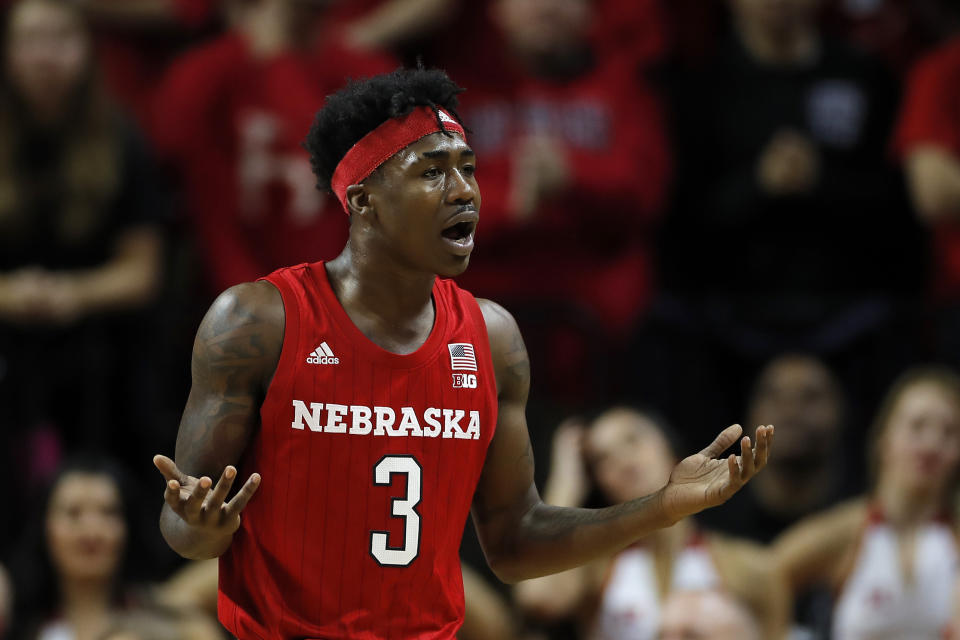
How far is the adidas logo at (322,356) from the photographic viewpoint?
366cm

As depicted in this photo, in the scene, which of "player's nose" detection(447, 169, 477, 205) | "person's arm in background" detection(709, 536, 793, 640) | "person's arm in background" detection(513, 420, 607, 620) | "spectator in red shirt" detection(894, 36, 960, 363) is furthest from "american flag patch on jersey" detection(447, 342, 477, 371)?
"spectator in red shirt" detection(894, 36, 960, 363)

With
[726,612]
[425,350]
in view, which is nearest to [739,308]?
[726,612]

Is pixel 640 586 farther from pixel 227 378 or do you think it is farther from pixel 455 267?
pixel 227 378

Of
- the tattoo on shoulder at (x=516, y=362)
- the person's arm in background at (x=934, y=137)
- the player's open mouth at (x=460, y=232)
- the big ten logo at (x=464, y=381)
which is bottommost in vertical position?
the big ten logo at (x=464, y=381)

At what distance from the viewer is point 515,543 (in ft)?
13.2

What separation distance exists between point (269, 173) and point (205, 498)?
3.72 metres

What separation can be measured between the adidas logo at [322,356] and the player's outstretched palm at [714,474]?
2.71 ft

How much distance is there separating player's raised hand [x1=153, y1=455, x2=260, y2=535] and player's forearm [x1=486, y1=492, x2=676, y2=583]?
818 millimetres

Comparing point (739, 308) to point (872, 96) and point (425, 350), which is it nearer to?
point (872, 96)

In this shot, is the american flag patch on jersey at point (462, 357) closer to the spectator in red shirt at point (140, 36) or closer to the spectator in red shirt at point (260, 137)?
the spectator in red shirt at point (260, 137)

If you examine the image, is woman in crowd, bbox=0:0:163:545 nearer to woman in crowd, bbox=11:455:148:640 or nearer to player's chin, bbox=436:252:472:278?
woman in crowd, bbox=11:455:148:640

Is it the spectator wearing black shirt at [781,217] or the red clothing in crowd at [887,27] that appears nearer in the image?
the spectator wearing black shirt at [781,217]

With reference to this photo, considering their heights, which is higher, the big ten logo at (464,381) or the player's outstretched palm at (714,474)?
the big ten logo at (464,381)

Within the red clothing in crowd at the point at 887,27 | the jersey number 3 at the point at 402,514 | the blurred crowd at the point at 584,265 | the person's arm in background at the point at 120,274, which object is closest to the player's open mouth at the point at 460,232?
the jersey number 3 at the point at 402,514
